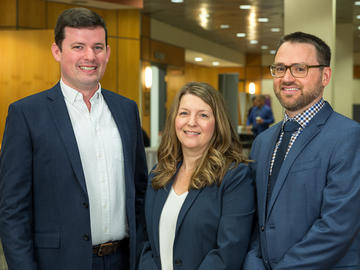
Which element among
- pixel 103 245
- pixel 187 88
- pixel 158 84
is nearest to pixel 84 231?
pixel 103 245

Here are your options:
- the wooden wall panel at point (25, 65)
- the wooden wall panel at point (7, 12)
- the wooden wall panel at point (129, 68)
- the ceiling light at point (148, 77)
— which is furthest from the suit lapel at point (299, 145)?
the ceiling light at point (148, 77)

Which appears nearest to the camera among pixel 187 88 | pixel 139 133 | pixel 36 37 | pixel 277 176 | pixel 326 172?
pixel 326 172

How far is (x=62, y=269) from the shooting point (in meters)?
2.22

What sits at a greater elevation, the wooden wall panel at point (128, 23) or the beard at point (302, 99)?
the wooden wall panel at point (128, 23)

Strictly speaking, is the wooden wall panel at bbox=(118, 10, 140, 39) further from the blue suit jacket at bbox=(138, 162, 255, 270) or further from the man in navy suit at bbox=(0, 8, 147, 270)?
the blue suit jacket at bbox=(138, 162, 255, 270)

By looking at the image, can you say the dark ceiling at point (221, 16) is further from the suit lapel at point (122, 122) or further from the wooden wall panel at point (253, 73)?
the suit lapel at point (122, 122)

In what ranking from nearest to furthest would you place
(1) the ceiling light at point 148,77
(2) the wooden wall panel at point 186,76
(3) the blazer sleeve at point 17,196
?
(3) the blazer sleeve at point 17,196, (1) the ceiling light at point 148,77, (2) the wooden wall panel at point 186,76

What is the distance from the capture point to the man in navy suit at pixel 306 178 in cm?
196

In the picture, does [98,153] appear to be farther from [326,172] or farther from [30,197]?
[326,172]

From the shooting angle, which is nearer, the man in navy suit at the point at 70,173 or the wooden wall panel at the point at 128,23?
the man in navy suit at the point at 70,173

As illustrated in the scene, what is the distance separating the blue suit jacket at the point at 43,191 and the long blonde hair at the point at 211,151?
1.48ft

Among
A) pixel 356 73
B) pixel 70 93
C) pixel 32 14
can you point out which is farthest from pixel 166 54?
pixel 70 93

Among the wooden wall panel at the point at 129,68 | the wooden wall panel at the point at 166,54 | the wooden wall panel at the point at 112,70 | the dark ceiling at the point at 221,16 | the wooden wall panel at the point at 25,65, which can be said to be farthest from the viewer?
the wooden wall panel at the point at 166,54

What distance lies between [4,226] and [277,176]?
49.5 inches
